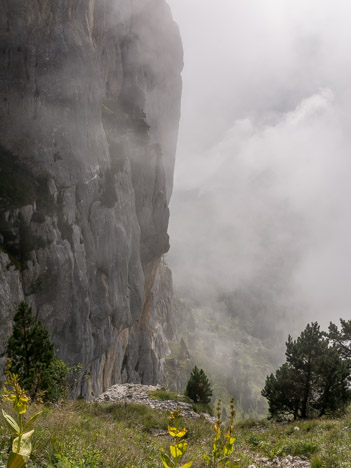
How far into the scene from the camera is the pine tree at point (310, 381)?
24750 mm

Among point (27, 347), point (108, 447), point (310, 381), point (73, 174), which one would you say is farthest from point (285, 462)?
point (73, 174)

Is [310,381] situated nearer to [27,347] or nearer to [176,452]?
[27,347]

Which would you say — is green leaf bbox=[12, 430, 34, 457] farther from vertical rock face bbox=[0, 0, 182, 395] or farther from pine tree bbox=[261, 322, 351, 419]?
vertical rock face bbox=[0, 0, 182, 395]

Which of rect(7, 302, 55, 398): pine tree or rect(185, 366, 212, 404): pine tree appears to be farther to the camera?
rect(185, 366, 212, 404): pine tree

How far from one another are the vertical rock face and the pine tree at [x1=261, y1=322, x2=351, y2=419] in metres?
23.8

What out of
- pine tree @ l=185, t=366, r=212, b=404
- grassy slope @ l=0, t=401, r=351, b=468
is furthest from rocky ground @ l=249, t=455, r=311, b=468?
pine tree @ l=185, t=366, r=212, b=404

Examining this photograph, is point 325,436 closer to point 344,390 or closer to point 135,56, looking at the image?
point 344,390

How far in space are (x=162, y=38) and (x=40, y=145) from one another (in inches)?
2385

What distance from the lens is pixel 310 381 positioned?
1009 inches

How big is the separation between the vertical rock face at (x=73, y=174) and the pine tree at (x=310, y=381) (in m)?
23.8

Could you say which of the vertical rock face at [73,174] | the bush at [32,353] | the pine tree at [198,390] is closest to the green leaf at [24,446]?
the bush at [32,353]

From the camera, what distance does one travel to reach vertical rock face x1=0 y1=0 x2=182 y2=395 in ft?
116

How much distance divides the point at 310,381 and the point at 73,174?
35.8 m

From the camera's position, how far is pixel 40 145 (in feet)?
129
